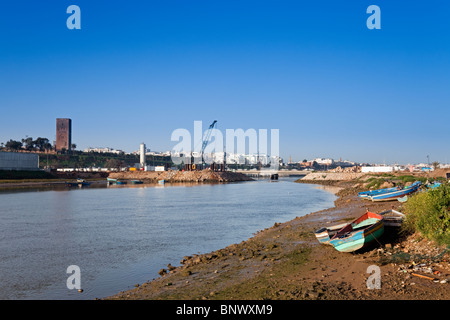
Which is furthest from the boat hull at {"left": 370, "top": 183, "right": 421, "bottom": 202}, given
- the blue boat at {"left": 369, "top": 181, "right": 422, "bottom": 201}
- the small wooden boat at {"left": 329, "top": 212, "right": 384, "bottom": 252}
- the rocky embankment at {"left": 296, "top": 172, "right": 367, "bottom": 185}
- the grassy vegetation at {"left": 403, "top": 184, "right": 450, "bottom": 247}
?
the rocky embankment at {"left": 296, "top": 172, "right": 367, "bottom": 185}

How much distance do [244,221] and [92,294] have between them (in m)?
21.6

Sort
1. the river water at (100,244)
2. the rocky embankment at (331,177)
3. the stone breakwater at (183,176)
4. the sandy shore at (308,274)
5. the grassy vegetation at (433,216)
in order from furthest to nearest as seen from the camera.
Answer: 1. the stone breakwater at (183,176)
2. the rocky embankment at (331,177)
3. the river water at (100,244)
4. the grassy vegetation at (433,216)
5. the sandy shore at (308,274)

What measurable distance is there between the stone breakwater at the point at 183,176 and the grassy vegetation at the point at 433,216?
14610cm

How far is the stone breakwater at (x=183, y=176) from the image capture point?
166000mm

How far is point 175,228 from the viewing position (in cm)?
3061

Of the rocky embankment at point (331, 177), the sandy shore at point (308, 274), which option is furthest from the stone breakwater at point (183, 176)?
the sandy shore at point (308, 274)

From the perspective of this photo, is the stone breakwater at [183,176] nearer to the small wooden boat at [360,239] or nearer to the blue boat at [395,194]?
the blue boat at [395,194]

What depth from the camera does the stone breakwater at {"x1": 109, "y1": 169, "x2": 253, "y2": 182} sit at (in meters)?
166

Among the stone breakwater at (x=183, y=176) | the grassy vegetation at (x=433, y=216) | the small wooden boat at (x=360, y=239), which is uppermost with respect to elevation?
the grassy vegetation at (x=433, y=216)

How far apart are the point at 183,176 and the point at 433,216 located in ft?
522

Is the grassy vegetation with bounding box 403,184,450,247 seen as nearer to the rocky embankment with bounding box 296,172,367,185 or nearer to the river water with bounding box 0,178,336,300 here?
the river water with bounding box 0,178,336,300
